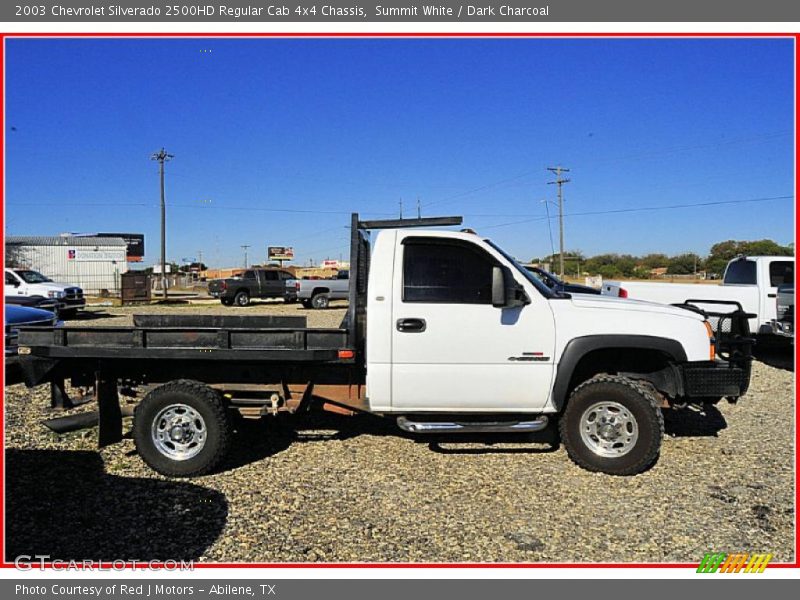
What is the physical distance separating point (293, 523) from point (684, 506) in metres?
2.85

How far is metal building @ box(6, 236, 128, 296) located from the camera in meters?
39.7

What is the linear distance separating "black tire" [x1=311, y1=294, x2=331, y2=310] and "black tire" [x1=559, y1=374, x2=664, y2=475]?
20.9 m

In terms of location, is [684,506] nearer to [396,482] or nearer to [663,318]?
[663,318]

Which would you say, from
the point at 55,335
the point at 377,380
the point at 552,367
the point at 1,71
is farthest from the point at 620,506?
the point at 1,71

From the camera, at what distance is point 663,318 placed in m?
4.96

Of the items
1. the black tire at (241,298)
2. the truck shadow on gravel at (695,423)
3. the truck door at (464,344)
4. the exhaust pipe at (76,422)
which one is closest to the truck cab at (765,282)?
the truck shadow on gravel at (695,423)

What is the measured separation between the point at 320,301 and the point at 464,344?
21.0 m

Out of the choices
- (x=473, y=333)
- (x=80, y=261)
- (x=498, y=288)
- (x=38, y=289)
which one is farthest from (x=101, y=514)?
(x=80, y=261)

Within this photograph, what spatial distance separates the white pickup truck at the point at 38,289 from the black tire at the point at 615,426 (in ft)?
61.2

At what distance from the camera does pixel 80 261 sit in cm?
4125

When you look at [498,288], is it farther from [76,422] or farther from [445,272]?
[76,422]

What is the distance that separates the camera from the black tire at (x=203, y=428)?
4914 mm

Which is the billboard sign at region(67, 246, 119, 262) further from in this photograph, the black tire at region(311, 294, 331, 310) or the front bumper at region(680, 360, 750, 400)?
the front bumper at region(680, 360, 750, 400)

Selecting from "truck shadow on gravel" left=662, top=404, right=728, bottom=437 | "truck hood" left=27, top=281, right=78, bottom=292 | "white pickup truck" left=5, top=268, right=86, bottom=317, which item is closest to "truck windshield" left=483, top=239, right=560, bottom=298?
"truck shadow on gravel" left=662, top=404, right=728, bottom=437
